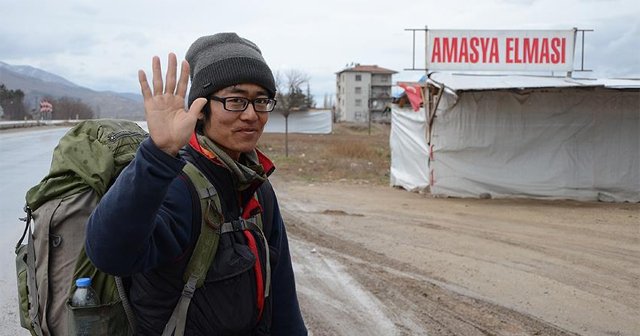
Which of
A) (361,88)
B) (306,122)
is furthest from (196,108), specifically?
(361,88)

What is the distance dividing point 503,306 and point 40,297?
14.9 ft

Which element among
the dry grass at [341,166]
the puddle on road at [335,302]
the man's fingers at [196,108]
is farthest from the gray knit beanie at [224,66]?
the dry grass at [341,166]

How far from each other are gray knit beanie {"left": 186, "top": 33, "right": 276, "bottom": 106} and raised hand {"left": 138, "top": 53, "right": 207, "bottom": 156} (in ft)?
0.97

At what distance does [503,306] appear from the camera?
536 cm

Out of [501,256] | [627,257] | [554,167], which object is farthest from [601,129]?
[501,256]

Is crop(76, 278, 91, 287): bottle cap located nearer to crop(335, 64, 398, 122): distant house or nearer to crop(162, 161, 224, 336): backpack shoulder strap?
crop(162, 161, 224, 336): backpack shoulder strap

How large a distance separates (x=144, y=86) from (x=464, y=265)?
5970mm

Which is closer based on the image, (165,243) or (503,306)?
(165,243)

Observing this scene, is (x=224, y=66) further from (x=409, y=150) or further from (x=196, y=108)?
(x=409, y=150)

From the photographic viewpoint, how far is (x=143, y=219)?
A: 1448 mm

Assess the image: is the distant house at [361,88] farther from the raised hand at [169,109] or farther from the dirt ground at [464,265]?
the raised hand at [169,109]

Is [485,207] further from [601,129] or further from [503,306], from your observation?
[503,306]

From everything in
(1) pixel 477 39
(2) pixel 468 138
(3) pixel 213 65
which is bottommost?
(2) pixel 468 138

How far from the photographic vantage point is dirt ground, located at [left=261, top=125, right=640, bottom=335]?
498 centimetres
